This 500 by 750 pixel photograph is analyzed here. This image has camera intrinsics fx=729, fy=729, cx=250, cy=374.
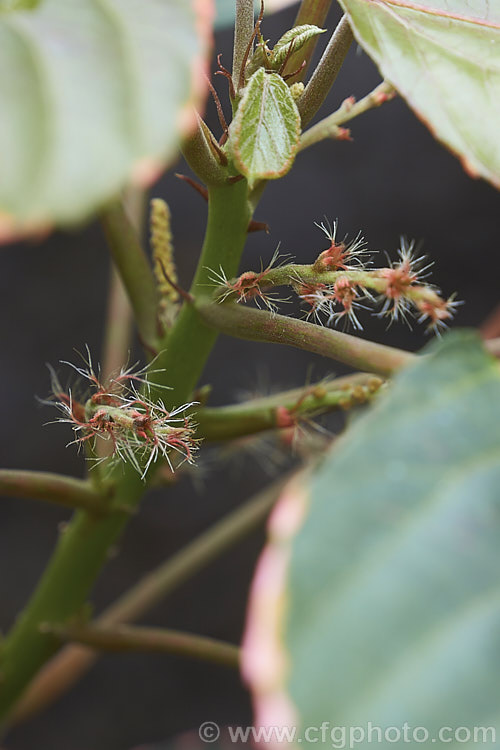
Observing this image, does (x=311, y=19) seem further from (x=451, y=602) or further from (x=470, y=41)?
(x=451, y=602)

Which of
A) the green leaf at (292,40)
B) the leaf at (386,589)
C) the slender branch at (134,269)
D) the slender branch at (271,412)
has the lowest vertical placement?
the slender branch at (271,412)

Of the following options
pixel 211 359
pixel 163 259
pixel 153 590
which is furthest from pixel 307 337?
pixel 211 359

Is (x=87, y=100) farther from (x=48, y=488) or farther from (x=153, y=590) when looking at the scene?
(x=153, y=590)

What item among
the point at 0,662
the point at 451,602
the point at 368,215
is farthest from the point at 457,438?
the point at 368,215

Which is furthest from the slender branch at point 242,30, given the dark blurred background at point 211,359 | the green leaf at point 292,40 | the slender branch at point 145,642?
the dark blurred background at point 211,359

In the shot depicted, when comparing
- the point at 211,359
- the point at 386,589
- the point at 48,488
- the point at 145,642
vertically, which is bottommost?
the point at 211,359

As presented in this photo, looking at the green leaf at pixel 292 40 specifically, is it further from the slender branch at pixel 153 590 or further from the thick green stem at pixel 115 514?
the slender branch at pixel 153 590

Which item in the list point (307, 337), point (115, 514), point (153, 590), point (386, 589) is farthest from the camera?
point (153, 590)
